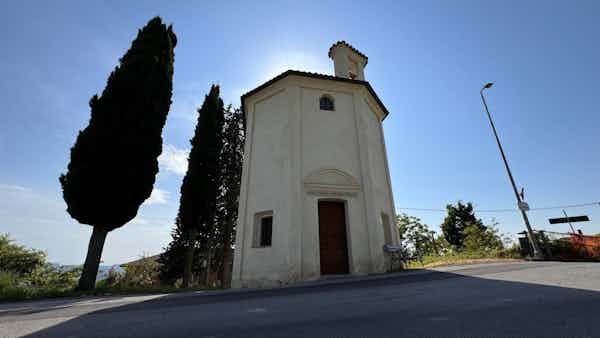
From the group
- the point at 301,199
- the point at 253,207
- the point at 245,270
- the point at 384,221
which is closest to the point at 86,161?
the point at 253,207

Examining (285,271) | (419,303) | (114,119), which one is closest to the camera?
(419,303)

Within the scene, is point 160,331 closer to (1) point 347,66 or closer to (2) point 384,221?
(2) point 384,221

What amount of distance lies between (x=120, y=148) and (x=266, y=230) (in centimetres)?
678

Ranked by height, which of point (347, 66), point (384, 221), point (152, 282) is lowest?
point (152, 282)

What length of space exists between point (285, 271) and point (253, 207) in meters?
2.97

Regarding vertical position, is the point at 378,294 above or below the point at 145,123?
below

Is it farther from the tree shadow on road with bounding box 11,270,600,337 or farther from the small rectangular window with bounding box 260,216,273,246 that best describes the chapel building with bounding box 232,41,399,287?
the tree shadow on road with bounding box 11,270,600,337

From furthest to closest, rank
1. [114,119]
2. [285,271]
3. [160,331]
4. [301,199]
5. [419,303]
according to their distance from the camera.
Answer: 1. [114,119]
2. [301,199]
3. [285,271]
4. [419,303]
5. [160,331]

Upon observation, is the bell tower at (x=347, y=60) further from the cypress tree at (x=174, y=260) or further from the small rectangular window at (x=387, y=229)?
the cypress tree at (x=174, y=260)

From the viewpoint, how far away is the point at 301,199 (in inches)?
351

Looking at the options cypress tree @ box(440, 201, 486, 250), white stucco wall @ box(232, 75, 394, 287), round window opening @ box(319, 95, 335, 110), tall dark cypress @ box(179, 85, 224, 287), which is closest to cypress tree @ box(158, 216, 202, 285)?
tall dark cypress @ box(179, 85, 224, 287)

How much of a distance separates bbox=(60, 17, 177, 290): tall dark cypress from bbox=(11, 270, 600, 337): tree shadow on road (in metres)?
6.68

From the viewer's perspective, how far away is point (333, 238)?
9133mm

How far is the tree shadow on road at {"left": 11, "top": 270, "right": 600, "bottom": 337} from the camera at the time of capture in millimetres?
2342
